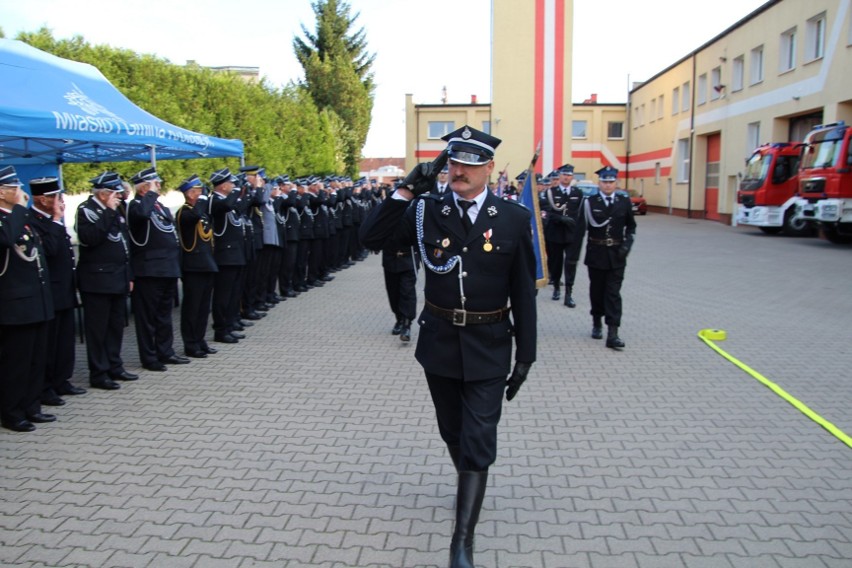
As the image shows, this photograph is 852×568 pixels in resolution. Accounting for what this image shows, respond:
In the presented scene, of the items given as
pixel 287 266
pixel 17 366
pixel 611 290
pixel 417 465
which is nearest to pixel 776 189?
pixel 287 266

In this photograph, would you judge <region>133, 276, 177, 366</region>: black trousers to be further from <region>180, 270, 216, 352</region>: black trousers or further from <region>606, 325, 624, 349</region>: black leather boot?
<region>606, 325, 624, 349</region>: black leather boot

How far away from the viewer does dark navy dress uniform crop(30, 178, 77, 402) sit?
19.7ft

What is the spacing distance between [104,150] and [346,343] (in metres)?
4.90

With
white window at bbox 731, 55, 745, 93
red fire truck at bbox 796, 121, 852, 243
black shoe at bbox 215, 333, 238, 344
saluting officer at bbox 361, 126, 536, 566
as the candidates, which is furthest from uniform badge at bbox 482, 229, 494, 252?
white window at bbox 731, 55, 745, 93

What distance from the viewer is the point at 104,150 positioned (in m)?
10.4

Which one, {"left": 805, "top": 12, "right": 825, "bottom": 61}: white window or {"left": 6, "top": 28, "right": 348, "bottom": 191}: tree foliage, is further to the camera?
{"left": 805, "top": 12, "right": 825, "bottom": 61}: white window

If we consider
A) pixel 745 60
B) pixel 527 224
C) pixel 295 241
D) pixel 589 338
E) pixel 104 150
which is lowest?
pixel 589 338

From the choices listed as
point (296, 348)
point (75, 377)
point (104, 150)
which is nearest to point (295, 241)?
point (104, 150)

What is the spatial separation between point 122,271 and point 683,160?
1416 inches

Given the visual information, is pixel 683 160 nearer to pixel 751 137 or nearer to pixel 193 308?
pixel 751 137

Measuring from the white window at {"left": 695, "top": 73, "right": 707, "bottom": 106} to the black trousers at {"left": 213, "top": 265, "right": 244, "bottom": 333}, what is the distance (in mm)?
31274

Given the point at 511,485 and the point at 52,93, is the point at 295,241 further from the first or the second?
the point at 511,485

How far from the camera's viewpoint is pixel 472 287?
3.55m

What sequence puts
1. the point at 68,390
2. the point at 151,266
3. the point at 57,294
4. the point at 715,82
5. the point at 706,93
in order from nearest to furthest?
the point at 57,294 < the point at 68,390 < the point at 151,266 < the point at 715,82 < the point at 706,93
